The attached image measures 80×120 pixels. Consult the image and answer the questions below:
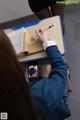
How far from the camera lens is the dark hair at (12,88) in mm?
757

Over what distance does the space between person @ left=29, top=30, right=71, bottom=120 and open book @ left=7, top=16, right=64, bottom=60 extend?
140 mm

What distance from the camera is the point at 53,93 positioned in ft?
3.25

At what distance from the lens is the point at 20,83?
0.79 meters

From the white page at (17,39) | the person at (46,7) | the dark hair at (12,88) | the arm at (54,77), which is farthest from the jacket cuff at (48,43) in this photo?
the person at (46,7)

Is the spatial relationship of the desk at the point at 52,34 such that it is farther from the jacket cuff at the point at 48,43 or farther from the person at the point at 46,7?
the person at the point at 46,7

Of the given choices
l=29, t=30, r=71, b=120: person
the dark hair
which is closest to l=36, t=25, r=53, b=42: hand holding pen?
l=29, t=30, r=71, b=120: person

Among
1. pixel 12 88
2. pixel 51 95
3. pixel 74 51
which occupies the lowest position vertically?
pixel 74 51

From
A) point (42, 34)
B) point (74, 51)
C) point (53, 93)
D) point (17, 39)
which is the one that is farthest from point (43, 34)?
point (74, 51)

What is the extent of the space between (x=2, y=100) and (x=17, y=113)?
0.06m

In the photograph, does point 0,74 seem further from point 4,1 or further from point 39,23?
point 4,1

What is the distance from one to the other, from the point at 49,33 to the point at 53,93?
0.45 metres

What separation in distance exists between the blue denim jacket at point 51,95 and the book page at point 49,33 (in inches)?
8.2

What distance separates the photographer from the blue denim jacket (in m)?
0.97

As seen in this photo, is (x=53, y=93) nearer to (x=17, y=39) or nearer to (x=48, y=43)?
(x=48, y=43)
